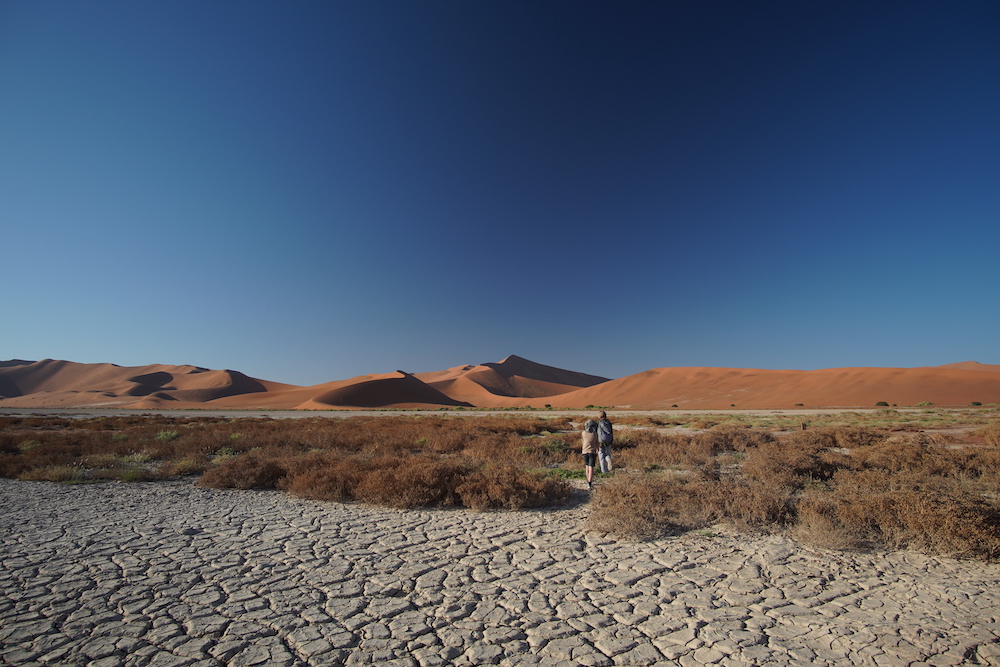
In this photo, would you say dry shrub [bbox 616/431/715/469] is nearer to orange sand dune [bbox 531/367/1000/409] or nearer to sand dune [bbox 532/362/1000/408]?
orange sand dune [bbox 531/367/1000/409]

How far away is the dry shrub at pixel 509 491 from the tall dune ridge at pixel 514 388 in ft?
165

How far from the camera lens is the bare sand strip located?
3208 millimetres

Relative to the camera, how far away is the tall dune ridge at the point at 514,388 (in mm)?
50875

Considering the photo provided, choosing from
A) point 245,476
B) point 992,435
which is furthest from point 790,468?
point 992,435

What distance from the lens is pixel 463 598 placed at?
4090 mm

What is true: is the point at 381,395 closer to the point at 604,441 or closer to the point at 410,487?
the point at 604,441

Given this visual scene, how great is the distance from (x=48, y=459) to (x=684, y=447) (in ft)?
58.6

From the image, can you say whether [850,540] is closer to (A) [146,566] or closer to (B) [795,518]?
(B) [795,518]

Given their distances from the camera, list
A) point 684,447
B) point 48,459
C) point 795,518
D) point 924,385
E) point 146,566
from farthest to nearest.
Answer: point 924,385, point 684,447, point 48,459, point 795,518, point 146,566

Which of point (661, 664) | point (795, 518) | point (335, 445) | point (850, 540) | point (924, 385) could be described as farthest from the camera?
point (924, 385)

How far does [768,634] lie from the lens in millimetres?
3439

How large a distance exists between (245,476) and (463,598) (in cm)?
712

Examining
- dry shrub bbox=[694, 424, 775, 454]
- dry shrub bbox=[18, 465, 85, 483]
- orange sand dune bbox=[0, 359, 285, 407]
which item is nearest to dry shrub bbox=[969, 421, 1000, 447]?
dry shrub bbox=[694, 424, 775, 454]

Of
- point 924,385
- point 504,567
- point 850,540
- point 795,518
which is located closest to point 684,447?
point 795,518
